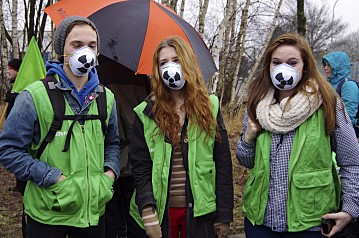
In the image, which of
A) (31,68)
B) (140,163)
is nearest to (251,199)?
(140,163)

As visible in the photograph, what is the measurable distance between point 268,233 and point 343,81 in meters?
3.80

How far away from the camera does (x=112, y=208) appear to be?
365 cm

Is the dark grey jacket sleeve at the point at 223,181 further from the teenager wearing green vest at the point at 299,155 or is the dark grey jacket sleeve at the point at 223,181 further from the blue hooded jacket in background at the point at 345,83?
the blue hooded jacket in background at the point at 345,83

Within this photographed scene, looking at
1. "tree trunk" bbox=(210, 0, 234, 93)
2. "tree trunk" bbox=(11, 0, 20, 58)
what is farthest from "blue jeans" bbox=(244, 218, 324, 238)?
"tree trunk" bbox=(11, 0, 20, 58)

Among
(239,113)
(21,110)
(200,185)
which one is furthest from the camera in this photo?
(239,113)

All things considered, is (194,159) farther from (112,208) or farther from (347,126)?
(112,208)

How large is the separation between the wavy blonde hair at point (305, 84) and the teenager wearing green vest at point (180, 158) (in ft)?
0.95

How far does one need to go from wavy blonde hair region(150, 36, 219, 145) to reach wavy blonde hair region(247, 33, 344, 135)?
0.29 metres

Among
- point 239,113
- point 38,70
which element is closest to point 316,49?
point 239,113

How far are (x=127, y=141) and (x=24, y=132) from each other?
1.17m

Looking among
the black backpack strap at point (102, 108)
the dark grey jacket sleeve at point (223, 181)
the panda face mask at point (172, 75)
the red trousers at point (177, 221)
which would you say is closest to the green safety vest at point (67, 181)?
the black backpack strap at point (102, 108)

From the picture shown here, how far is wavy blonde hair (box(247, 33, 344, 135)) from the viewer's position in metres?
2.52

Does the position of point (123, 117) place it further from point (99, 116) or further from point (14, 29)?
point (14, 29)

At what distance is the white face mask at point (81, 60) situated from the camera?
2650 mm
